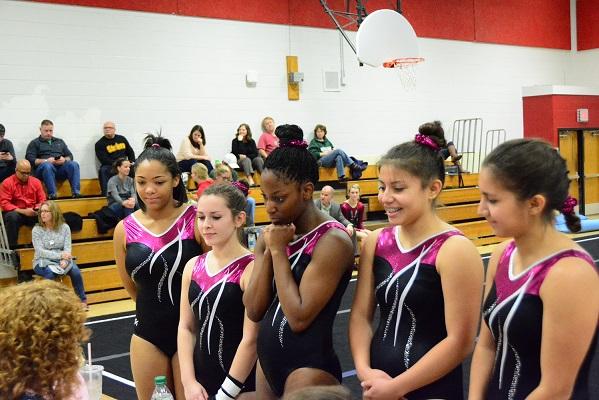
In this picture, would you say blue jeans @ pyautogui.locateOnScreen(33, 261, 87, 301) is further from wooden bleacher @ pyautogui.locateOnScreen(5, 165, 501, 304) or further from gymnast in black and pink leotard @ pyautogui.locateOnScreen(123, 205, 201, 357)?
gymnast in black and pink leotard @ pyautogui.locateOnScreen(123, 205, 201, 357)

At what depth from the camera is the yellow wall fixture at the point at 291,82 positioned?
13812 mm

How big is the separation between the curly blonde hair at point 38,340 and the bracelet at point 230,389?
94 cm

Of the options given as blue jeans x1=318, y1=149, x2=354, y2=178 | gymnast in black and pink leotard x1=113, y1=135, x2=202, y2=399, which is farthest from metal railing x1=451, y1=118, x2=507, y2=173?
gymnast in black and pink leotard x1=113, y1=135, x2=202, y2=399

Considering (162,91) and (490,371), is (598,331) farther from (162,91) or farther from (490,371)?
(162,91)

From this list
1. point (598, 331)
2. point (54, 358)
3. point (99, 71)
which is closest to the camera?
point (54, 358)

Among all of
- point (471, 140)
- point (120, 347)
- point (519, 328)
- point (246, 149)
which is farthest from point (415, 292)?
point (471, 140)

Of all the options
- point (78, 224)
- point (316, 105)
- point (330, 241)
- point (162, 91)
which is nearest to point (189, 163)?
point (162, 91)

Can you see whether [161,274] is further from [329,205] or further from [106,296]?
[329,205]

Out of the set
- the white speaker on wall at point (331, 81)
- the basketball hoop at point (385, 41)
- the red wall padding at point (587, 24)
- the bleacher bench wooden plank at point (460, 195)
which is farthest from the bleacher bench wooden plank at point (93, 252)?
the red wall padding at point (587, 24)

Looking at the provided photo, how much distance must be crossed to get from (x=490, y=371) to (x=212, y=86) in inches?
437

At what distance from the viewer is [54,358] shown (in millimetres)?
1770

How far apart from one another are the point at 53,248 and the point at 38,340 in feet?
24.1

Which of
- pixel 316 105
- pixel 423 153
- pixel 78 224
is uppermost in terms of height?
pixel 316 105

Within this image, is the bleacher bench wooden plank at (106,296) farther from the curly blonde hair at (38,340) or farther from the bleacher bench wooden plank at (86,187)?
the curly blonde hair at (38,340)
